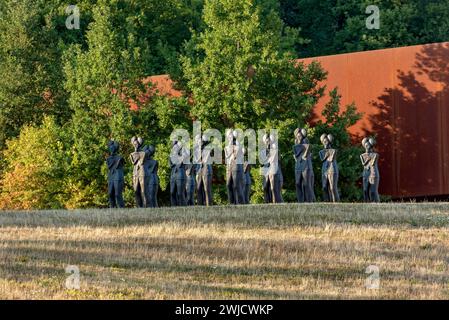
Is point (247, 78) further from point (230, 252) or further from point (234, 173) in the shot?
point (230, 252)

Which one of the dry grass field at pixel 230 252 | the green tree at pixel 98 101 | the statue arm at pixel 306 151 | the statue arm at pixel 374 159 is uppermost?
the green tree at pixel 98 101

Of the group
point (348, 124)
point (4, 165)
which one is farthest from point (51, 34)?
point (348, 124)

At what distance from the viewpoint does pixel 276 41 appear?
2036 inches

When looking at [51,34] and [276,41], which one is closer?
[276,41]

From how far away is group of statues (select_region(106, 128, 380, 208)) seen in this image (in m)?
37.8

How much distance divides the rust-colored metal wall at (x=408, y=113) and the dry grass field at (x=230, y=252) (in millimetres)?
12887

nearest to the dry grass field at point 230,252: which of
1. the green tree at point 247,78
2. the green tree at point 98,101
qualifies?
the green tree at point 247,78

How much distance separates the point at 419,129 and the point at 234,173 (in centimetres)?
1198

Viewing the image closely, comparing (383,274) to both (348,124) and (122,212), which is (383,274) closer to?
(122,212)

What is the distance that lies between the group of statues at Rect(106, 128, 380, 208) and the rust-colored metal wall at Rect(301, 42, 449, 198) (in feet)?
25.6

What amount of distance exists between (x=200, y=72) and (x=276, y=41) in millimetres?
3310

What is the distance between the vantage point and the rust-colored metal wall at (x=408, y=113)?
47.0 m

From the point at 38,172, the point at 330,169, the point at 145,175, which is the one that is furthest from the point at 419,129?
the point at 38,172

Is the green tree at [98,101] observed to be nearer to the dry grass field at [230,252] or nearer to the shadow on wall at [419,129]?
the shadow on wall at [419,129]
